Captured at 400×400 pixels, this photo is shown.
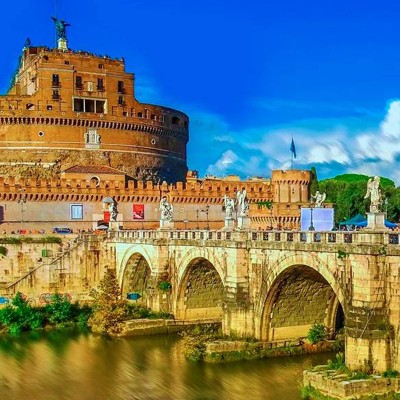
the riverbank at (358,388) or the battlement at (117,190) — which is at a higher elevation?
the battlement at (117,190)

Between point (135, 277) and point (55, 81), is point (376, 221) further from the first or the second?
point (55, 81)

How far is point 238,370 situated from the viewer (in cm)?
2983

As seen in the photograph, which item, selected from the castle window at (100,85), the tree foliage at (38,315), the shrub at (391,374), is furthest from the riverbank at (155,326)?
the castle window at (100,85)

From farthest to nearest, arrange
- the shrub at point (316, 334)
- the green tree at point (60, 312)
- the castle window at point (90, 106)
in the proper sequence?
the castle window at point (90, 106)
the green tree at point (60, 312)
the shrub at point (316, 334)

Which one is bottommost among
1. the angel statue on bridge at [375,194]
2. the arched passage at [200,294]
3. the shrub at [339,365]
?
the shrub at [339,365]

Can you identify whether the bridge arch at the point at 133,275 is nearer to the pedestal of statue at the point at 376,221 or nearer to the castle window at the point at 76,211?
the castle window at the point at 76,211

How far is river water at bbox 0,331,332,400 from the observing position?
90.1 ft

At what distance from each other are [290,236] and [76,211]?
3608cm

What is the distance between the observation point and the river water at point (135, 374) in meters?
27.5

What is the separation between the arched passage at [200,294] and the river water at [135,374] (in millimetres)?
2812

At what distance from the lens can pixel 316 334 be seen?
32094 mm

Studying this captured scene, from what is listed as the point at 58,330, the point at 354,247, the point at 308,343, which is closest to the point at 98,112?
the point at 58,330

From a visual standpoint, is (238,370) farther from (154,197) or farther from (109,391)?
(154,197)

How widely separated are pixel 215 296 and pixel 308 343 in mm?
9960
